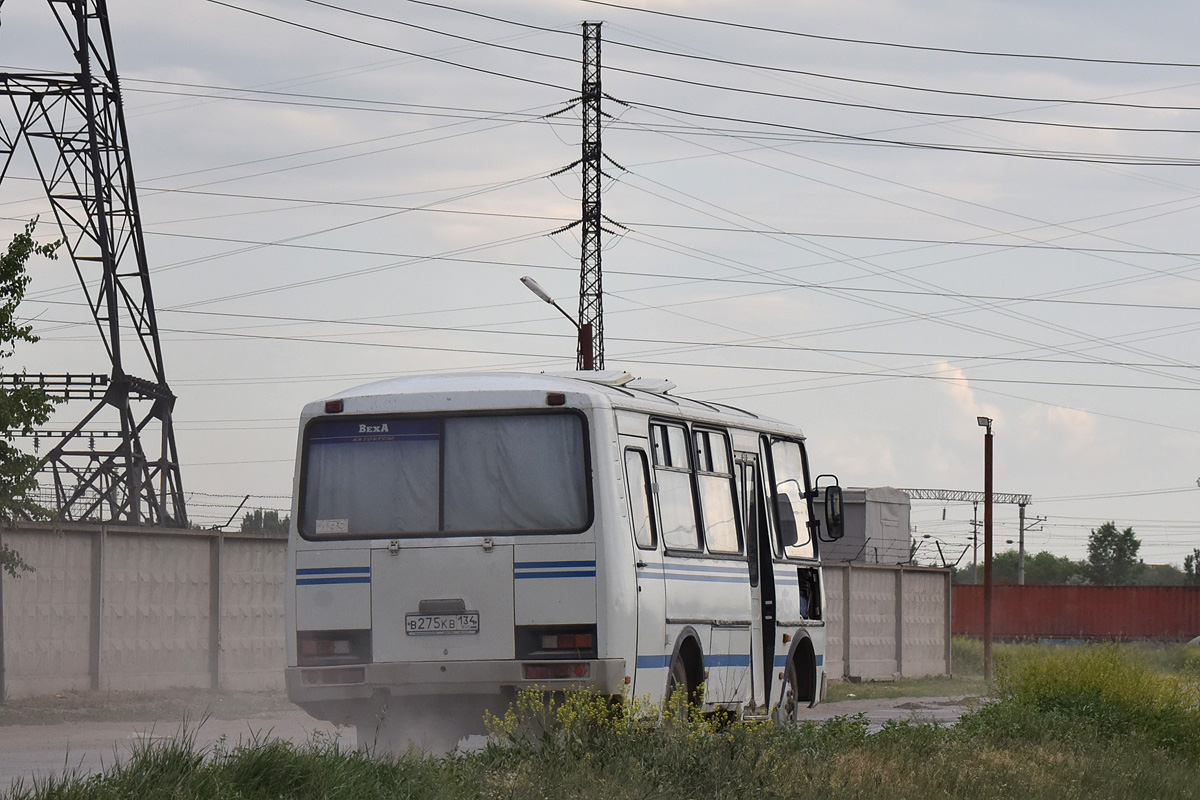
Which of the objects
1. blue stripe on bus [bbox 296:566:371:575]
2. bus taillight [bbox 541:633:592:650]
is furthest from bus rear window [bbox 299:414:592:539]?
bus taillight [bbox 541:633:592:650]

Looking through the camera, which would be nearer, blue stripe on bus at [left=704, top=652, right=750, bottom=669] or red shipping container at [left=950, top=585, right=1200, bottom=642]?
blue stripe on bus at [left=704, top=652, right=750, bottom=669]

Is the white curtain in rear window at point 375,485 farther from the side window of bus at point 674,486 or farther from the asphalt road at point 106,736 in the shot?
the side window of bus at point 674,486

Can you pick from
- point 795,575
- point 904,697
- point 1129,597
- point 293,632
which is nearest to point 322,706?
point 293,632

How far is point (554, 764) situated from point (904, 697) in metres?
22.0

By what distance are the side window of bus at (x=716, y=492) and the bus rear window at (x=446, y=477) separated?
2.28m

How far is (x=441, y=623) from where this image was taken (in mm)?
12945

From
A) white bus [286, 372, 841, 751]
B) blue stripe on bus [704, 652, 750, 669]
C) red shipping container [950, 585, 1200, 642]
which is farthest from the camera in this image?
red shipping container [950, 585, 1200, 642]

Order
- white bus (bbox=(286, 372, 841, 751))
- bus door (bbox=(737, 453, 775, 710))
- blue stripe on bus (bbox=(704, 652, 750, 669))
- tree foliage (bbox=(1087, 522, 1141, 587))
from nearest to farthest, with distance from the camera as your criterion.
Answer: white bus (bbox=(286, 372, 841, 751)), blue stripe on bus (bbox=(704, 652, 750, 669)), bus door (bbox=(737, 453, 775, 710)), tree foliage (bbox=(1087, 522, 1141, 587))

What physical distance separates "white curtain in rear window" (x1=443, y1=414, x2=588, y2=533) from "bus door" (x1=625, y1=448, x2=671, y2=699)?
547 millimetres

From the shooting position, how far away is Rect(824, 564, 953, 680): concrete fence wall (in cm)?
3450

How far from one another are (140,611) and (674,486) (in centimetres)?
998

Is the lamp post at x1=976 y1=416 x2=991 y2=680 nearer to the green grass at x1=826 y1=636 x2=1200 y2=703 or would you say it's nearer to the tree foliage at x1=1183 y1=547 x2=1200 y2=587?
the green grass at x1=826 y1=636 x2=1200 y2=703

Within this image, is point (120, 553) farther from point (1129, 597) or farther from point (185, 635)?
point (1129, 597)

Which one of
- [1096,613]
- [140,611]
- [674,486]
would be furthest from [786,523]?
[1096,613]
